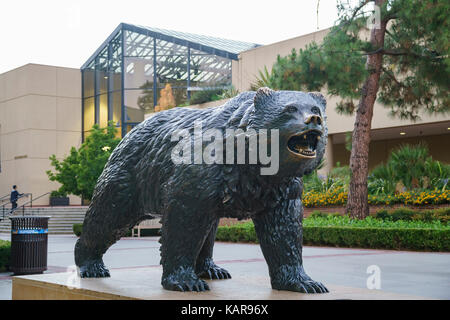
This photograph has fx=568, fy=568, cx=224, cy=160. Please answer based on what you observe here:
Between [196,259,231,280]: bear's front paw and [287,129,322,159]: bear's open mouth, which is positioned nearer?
[287,129,322,159]: bear's open mouth

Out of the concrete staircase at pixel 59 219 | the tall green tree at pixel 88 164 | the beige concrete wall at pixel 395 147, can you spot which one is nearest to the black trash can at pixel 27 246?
the tall green tree at pixel 88 164

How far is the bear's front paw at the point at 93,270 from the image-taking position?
4.35m

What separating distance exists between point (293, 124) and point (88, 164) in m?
19.6

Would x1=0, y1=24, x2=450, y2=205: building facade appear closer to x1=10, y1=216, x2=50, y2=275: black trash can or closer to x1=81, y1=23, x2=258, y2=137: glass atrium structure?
x1=81, y1=23, x2=258, y2=137: glass atrium structure

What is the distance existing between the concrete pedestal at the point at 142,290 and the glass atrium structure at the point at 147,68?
962 inches

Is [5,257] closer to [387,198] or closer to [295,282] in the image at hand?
[295,282]

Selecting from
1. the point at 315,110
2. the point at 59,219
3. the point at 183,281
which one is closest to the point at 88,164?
the point at 59,219

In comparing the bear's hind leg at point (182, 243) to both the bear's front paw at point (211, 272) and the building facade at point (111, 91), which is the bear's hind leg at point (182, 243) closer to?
the bear's front paw at point (211, 272)

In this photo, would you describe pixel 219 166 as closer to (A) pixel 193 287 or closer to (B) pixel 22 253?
(A) pixel 193 287

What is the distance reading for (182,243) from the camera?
138 inches

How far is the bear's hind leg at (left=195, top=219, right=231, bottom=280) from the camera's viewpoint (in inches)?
170

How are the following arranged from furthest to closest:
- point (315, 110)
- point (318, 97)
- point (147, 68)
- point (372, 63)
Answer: point (147, 68) < point (372, 63) < point (318, 97) < point (315, 110)

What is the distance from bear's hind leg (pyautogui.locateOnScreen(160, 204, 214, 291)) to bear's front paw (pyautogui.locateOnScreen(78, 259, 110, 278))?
97 centimetres

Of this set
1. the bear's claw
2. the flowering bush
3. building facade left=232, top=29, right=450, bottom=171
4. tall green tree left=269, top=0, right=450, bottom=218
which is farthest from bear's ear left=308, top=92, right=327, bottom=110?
building facade left=232, top=29, right=450, bottom=171
